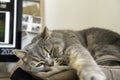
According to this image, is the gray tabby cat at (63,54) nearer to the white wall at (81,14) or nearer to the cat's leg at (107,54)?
the cat's leg at (107,54)

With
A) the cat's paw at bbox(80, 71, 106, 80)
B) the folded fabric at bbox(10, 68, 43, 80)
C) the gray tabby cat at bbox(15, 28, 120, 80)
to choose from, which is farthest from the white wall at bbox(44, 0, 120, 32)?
the cat's paw at bbox(80, 71, 106, 80)

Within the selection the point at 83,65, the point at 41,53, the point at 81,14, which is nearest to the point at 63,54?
the point at 41,53

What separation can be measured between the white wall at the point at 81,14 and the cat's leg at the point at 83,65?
64 cm

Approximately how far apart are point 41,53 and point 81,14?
0.80 m

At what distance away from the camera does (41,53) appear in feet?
4.16

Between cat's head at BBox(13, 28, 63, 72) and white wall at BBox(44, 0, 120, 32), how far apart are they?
561mm

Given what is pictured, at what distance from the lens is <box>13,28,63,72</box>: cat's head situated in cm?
122

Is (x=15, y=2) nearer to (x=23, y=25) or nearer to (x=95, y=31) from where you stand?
(x=23, y=25)

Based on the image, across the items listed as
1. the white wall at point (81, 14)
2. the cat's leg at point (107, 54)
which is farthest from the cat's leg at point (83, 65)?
the white wall at point (81, 14)

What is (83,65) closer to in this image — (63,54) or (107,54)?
(63,54)

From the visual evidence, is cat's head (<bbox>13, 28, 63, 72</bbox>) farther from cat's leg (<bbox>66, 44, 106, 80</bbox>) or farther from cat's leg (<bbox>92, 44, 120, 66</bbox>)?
cat's leg (<bbox>92, 44, 120, 66</bbox>)

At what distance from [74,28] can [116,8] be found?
36 cm

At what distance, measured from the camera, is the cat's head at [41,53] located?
4.00ft

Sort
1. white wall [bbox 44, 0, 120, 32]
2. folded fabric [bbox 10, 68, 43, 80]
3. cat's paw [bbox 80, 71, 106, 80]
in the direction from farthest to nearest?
1. white wall [bbox 44, 0, 120, 32]
2. folded fabric [bbox 10, 68, 43, 80]
3. cat's paw [bbox 80, 71, 106, 80]
